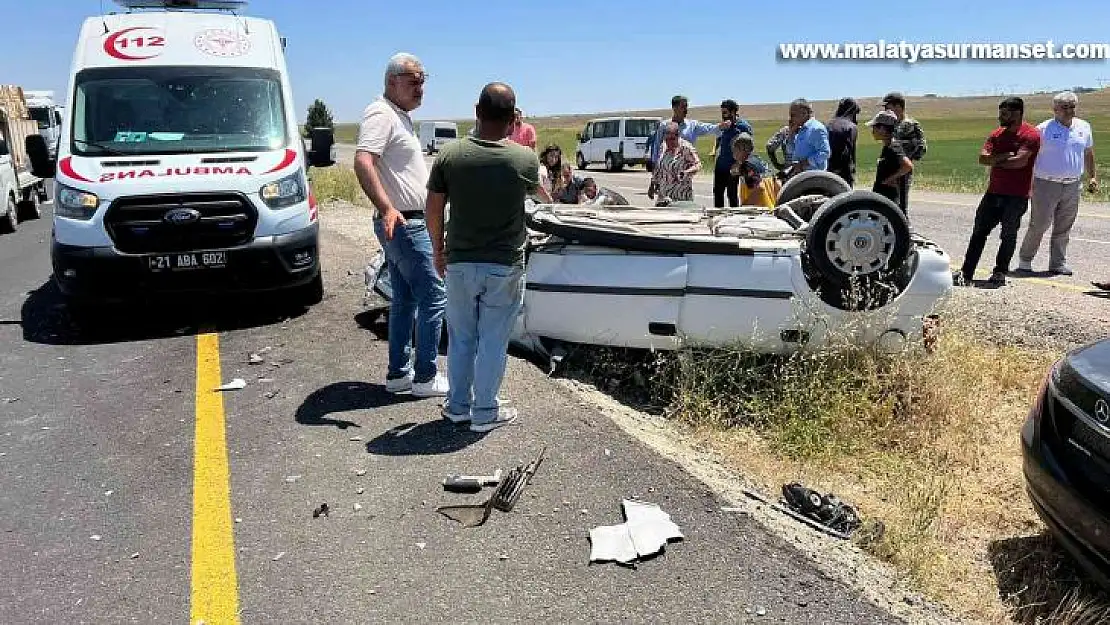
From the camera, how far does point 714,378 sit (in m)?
5.39

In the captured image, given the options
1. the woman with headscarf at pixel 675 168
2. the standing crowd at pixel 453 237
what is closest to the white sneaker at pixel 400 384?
the standing crowd at pixel 453 237

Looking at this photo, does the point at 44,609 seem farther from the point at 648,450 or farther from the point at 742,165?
the point at 742,165

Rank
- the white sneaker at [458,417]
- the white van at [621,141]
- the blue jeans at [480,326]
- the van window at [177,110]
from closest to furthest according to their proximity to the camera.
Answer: the blue jeans at [480,326] → the white sneaker at [458,417] → the van window at [177,110] → the white van at [621,141]

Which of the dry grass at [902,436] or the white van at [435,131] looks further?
the white van at [435,131]

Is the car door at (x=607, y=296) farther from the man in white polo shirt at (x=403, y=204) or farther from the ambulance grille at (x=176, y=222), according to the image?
the ambulance grille at (x=176, y=222)

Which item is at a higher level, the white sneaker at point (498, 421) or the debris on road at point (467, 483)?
the white sneaker at point (498, 421)

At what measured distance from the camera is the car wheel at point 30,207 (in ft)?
57.8

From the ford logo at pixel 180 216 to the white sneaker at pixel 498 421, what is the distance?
345 cm

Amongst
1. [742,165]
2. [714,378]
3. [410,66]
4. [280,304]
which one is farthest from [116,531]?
[742,165]

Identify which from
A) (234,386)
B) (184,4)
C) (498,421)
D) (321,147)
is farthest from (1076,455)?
(184,4)

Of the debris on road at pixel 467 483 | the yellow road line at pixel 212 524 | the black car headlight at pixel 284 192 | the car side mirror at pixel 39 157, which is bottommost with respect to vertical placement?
the yellow road line at pixel 212 524

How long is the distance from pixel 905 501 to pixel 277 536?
288 cm

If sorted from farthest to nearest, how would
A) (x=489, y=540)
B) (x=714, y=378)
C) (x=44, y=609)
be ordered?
(x=714, y=378), (x=489, y=540), (x=44, y=609)

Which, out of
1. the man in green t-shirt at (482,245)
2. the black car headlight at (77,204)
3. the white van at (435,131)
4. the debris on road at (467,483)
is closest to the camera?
the debris on road at (467,483)
